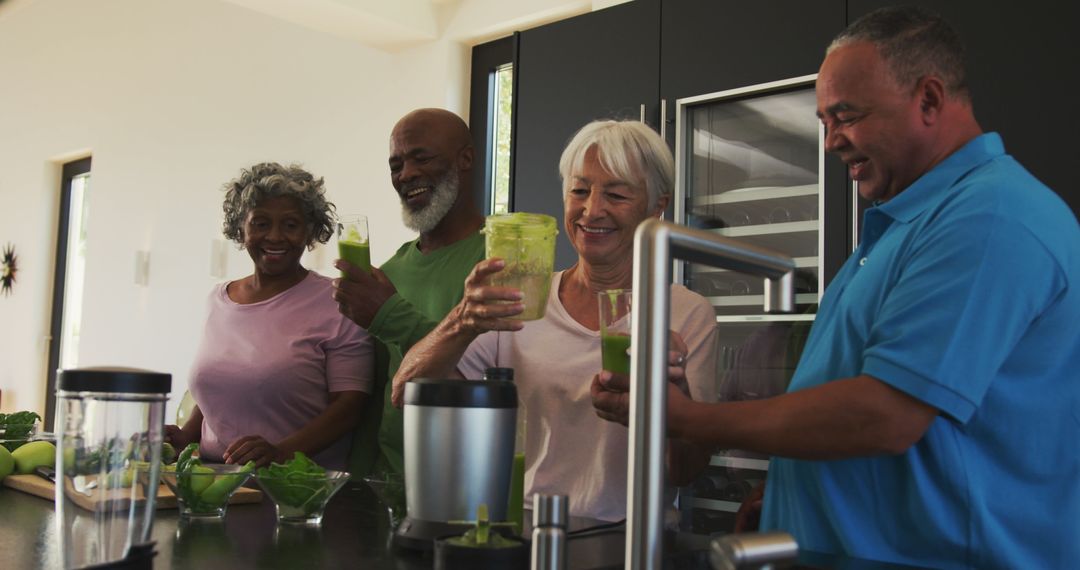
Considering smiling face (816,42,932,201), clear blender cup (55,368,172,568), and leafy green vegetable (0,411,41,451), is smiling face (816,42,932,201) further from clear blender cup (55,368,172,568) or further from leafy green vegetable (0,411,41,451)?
leafy green vegetable (0,411,41,451)

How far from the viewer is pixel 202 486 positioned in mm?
1421

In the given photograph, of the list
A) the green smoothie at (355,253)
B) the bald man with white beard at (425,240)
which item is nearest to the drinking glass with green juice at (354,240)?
the green smoothie at (355,253)

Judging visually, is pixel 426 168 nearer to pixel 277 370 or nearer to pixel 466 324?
pixel 277 370

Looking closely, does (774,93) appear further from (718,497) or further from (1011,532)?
(1011,532)

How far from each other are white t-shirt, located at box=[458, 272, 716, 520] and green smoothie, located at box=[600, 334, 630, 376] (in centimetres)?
40

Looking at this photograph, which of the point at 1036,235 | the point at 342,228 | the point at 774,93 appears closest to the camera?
the point at 1036,235

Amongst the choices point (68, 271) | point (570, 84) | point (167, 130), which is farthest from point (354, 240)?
point (68, 271)

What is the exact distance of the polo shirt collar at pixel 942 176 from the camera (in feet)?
4.11

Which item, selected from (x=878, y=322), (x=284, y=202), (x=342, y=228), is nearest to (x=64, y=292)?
(x=284, y=202)

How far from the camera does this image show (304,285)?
92.4 inches

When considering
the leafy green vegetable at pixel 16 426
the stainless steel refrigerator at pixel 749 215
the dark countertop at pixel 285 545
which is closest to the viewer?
the dark countertop at pixel 285 545

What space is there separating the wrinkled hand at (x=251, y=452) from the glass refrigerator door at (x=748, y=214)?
1177mm

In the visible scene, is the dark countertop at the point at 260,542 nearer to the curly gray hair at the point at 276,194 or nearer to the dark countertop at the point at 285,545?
the dark countertop at the point at 285,545

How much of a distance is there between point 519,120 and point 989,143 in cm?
224
